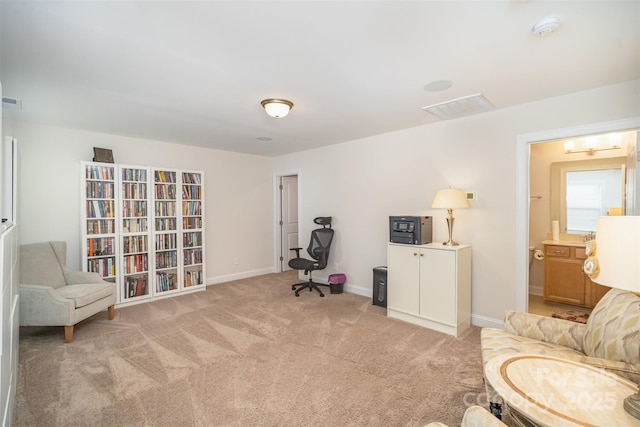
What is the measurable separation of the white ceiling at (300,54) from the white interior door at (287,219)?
2.95 meters

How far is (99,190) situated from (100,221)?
418mm

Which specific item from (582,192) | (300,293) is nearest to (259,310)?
(300,293)

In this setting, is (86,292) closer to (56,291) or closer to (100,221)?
(56,291)

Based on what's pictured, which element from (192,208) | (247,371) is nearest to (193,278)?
(192,208)

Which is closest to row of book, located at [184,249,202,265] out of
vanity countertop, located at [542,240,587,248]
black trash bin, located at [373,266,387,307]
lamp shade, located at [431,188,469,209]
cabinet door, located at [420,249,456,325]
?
black trash bin, located at [373,266,387,307]

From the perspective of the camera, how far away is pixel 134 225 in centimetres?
427

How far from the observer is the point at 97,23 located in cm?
172

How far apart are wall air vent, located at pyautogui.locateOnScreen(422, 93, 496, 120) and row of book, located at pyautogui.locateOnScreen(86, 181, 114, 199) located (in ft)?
13.5

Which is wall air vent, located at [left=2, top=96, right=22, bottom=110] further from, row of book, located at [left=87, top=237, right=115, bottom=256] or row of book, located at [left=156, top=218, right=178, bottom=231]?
row of book, located at [left=156, top=218, right=178, bottom=231]

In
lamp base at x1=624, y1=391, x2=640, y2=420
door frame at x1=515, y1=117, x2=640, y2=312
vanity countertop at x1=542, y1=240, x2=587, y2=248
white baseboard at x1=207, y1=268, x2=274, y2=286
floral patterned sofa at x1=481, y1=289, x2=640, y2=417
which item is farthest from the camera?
white baseboard at x1=207, y1=268, x2=274, y2=286

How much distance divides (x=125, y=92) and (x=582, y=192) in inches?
222

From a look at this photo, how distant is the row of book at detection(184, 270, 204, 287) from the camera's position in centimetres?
475

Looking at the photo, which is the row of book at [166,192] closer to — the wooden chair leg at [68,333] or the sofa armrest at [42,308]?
the sofa armrest at [42,308]

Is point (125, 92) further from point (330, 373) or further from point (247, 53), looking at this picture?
point (330, 373)
